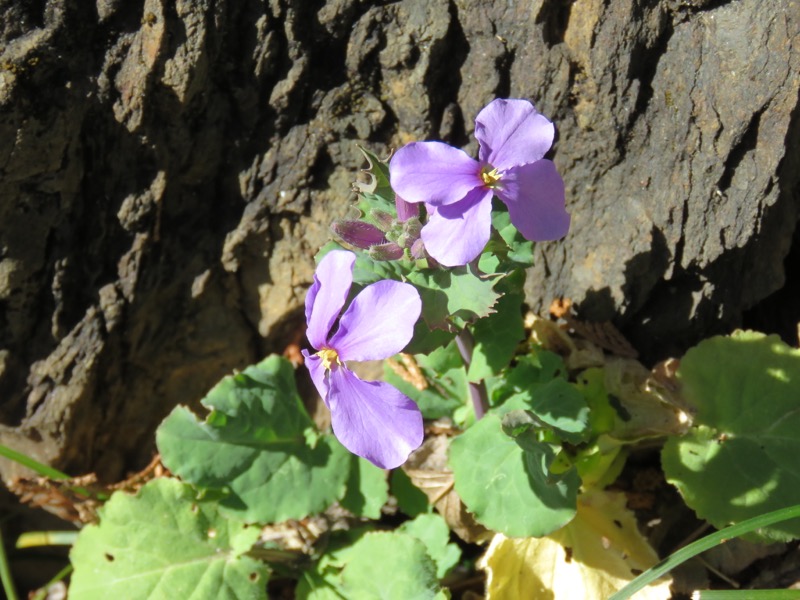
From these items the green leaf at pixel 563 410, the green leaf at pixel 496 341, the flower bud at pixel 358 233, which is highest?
the flower bud at pixel 358 233

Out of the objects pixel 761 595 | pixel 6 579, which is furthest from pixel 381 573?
pixel 6 579

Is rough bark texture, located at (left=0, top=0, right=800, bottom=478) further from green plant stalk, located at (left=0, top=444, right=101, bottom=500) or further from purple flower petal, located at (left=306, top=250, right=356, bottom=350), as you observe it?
purple flower petal, located at (left=306, top=250, right=356, bottom=350)

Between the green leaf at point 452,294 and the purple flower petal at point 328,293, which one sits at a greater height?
the purple flower petal at point 328,293

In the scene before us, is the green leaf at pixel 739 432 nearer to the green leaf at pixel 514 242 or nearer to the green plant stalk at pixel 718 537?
the green plant stalk at pixel 718 537

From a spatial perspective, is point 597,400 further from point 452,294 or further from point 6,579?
point 6,579

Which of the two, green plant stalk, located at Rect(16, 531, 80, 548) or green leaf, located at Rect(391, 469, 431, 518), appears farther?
green plant stalk, located at Rect(16, 531, 80, 548)

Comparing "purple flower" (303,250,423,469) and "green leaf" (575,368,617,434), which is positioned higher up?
"purple flower" (303,250,423,469)

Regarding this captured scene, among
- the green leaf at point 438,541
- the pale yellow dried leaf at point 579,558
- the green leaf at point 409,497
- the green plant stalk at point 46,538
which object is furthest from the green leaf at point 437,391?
the green plant stalk at point 46,538

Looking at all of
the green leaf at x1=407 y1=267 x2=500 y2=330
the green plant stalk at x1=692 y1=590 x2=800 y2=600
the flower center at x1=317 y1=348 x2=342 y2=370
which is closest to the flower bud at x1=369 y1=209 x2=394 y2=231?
the green leaf at x1=407 y1=267 x2=500 y2=330
